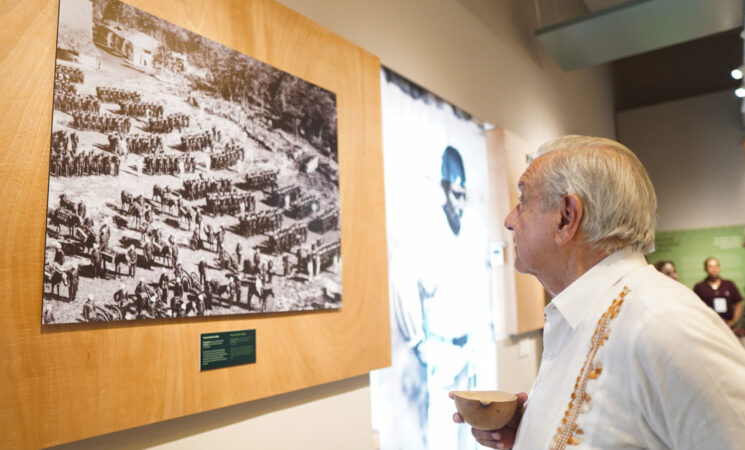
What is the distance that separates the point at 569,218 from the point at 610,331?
0.32m

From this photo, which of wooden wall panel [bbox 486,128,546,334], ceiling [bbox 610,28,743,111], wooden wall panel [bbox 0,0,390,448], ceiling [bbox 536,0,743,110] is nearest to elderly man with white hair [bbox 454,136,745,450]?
wooden wall panel [bbox 0,0,390,448]

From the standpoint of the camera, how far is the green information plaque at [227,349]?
164 cm

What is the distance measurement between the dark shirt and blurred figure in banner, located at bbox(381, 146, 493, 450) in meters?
5.55

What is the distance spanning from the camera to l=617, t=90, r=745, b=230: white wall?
791 centimetres

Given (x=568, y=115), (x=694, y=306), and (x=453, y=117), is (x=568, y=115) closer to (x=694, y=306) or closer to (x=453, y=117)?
(x=453, y=117)

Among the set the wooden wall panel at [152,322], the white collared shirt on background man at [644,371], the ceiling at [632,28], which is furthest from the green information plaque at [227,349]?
the ceiling at [632,28]

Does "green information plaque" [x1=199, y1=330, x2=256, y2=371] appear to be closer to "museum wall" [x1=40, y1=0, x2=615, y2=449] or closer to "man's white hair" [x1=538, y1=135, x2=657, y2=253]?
"museum wall" [x1=40, y1=0, x2=615, y2=449]

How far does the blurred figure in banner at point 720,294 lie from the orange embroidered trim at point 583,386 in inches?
298

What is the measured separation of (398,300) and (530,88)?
9.28 feet

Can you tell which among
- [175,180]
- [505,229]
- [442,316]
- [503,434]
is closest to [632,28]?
[505,229]

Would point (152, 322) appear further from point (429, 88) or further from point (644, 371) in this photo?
point (429, 88)

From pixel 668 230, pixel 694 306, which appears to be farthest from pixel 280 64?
pixel 668 230

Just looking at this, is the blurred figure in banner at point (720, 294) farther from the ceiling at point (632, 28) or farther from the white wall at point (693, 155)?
the ceiling at point (632, 28)

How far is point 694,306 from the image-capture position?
1.06m
